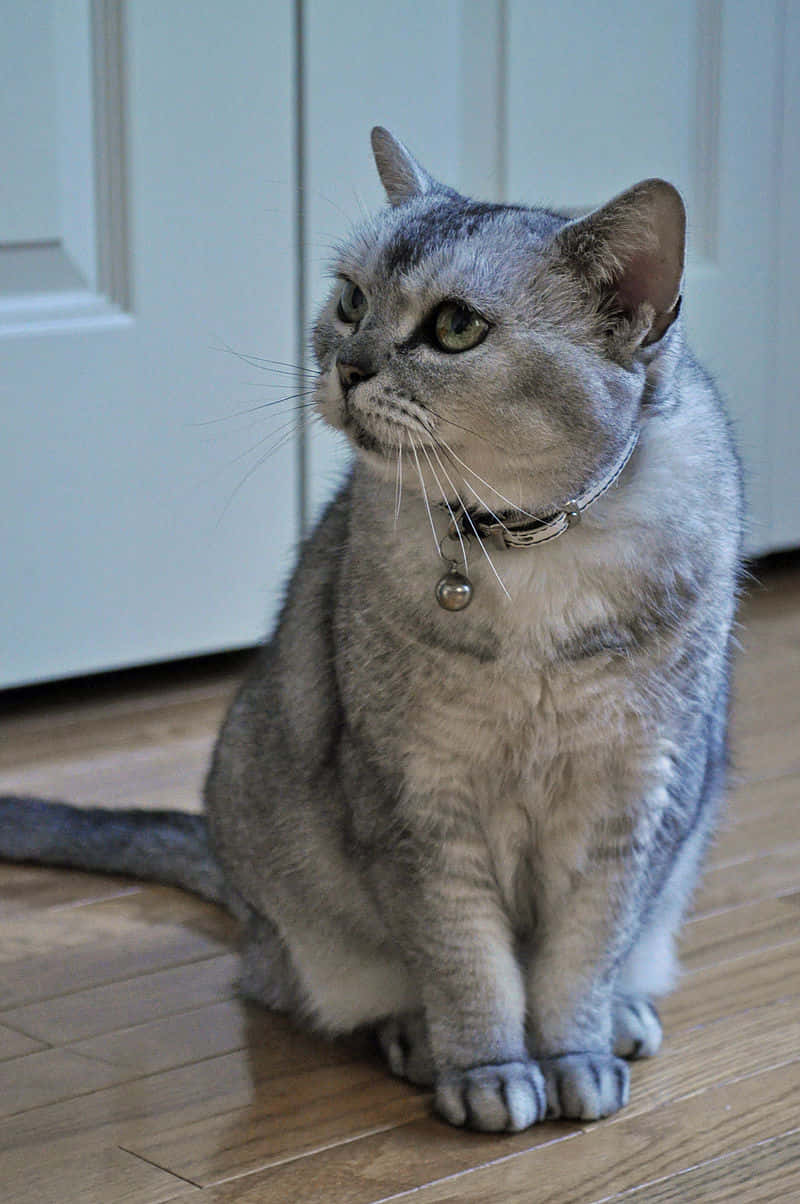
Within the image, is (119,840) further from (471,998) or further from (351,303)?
(351,303)

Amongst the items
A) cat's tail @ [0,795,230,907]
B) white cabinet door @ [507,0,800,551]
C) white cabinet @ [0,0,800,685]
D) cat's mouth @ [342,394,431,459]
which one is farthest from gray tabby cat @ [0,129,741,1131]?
white cabinet door @ [507,0,800,551]

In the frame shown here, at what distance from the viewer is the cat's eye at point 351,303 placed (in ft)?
4.00

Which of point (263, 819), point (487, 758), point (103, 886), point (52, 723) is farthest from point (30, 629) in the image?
point (487, 758)

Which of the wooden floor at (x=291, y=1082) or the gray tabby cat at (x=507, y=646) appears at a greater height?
the gray tabby cat at (x=507, y=646)

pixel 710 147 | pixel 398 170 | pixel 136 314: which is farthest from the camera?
pixel 710 147

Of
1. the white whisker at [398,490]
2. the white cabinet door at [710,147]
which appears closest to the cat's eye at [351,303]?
the white whisker at [398,490]

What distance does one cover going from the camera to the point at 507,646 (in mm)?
1210

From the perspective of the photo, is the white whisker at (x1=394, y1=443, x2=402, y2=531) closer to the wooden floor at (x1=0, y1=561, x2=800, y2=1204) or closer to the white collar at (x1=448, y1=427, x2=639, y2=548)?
the white collar at (x1=448, y1=427, x2=639, y2=548)

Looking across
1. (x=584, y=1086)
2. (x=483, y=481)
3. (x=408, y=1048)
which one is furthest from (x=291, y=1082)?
(x=483, y=481)

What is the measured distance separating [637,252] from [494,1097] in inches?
24.0

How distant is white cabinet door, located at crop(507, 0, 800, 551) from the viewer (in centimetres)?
226

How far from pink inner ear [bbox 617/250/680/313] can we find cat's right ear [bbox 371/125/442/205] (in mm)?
251

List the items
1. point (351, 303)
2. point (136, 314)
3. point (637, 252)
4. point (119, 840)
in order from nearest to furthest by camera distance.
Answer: point (637, 252), point (351, 303), point (119, 840), point (136, 314)

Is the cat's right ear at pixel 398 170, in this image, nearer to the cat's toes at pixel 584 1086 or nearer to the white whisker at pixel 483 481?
the white whisker at pixel 483 481
